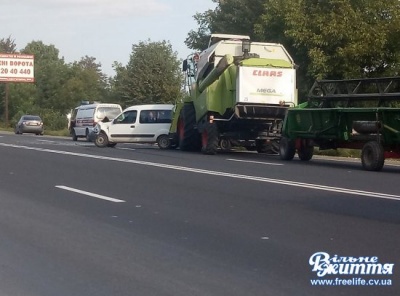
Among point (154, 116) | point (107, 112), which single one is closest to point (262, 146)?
point (154, 116)

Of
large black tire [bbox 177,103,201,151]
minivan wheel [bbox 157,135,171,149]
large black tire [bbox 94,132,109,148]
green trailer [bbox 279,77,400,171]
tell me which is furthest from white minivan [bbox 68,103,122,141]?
green trailer [bbox 279,77,400,171]

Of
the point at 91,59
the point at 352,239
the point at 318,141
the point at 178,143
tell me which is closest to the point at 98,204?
the point at 352,239

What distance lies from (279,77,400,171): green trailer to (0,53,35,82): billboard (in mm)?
61239

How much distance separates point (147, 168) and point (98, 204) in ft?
23.9

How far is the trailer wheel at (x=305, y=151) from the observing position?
25.0 meters

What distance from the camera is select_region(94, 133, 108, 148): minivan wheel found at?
34.1 meters

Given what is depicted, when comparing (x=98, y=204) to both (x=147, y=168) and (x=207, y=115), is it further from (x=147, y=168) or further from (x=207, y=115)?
(x=207, y=115)

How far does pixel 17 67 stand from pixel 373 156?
66834mm

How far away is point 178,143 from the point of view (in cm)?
3178

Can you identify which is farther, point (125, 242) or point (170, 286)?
point (125, 242)

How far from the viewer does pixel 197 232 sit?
11.3m

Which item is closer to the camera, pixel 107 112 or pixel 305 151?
pixel 305 151

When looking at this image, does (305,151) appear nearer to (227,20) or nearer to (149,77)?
(227,20)

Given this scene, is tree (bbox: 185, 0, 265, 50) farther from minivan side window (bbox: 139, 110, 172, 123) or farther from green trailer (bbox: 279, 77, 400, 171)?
green trailer (bbox: 279, 77, 400, 171)
